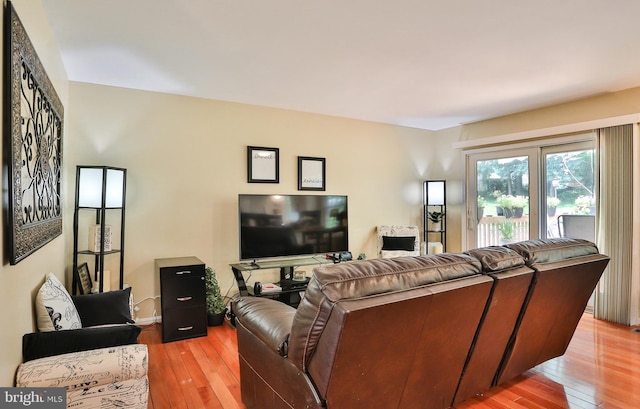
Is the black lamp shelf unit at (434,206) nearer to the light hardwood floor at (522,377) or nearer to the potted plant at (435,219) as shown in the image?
the potted plant at (435,219)

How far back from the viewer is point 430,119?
202 inches

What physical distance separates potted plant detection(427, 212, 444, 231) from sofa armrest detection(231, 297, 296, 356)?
410 cm

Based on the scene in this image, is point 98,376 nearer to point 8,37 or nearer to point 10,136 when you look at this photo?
point 10,136

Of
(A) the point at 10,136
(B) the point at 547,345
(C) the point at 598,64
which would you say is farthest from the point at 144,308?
(C) the point at 598,64

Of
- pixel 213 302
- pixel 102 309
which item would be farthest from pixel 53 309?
pixel 213 302

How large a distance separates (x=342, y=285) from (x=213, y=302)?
2.76 metres

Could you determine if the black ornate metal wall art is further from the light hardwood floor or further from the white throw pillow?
the light hardwood floor

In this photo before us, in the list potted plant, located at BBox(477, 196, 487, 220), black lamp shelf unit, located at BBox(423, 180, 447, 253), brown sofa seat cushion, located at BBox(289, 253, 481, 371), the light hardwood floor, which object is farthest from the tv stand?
potted plant, located at BBox(477, 196, 487, 220)

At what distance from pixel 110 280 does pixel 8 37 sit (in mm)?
2723

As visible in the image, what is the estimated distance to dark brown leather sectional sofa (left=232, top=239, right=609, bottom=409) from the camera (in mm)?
1384

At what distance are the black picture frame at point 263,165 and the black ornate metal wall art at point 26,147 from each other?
2.11 m

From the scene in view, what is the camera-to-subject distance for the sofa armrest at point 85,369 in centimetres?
157

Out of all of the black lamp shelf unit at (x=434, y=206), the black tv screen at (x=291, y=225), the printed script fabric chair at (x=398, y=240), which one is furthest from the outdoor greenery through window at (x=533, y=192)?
the black tv screen at (x=291, y=225)

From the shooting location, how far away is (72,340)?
1.75m
